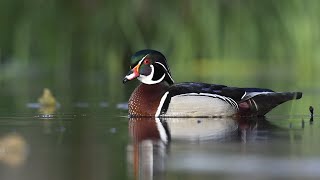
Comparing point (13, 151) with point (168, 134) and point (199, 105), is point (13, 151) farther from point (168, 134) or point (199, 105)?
point (199, 105)

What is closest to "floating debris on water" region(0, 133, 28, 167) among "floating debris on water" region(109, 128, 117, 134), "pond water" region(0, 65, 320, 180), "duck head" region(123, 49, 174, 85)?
"pond water" region(0, 65, 320, 180)

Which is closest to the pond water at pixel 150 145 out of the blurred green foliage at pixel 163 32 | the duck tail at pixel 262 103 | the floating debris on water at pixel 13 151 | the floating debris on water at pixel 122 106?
the floating debris on water at pixel 13 151

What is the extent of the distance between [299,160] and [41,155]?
1882 mm

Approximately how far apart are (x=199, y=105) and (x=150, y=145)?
9.73ft

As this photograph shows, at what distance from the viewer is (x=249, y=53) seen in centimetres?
1652

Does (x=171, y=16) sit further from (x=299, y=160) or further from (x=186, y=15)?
(x=299, y=160)

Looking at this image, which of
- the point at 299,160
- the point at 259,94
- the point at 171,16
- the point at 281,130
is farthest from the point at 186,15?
the point at 299,160

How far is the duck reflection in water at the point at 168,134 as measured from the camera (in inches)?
324

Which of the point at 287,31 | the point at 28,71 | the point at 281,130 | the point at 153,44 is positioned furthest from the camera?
the point at 28,71

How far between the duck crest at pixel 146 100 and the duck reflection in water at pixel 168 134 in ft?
0.70

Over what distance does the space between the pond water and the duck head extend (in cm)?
48

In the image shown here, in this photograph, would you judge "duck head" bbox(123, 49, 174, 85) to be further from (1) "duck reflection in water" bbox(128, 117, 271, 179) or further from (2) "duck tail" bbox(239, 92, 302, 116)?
(2) "duck tail" bbox(239, 92, 302, 116)

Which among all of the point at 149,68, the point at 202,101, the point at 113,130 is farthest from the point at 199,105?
the point at 113,130

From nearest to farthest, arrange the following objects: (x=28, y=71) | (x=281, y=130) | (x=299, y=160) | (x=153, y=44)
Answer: (x=299, y=160) → (x=281, y=130) → (x=153, y=44) → (x=28, y=71)
